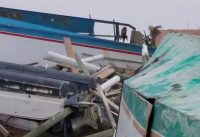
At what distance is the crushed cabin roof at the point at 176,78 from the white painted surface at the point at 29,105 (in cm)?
315

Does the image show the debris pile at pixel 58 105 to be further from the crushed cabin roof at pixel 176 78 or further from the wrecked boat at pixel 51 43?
the crushed cabin roof at pixel 176 78

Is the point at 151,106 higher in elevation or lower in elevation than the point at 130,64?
higher

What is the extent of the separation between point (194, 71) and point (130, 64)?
289 inches

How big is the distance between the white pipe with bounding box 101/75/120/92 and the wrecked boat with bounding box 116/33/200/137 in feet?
13.1

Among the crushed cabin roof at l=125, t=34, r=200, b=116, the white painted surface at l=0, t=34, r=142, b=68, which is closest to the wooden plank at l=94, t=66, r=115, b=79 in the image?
the white painted surface at l=0, t=34, r=142, b=68

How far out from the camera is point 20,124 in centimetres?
723

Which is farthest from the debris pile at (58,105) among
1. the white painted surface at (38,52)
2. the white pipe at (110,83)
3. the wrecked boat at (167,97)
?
the wrecked boat at (167,97)

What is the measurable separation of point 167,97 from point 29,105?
465 cm

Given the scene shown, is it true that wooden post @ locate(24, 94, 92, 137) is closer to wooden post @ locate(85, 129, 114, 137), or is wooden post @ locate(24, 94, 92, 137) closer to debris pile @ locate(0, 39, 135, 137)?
debris pile @ locate(0, 39, 135, 137)

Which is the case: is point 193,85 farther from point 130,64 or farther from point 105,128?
point 130,64

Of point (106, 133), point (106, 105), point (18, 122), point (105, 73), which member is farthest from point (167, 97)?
point (105, 73)

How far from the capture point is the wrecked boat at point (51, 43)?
952 cm

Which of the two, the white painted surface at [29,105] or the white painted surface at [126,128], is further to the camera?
the white painted surface at [29,105]

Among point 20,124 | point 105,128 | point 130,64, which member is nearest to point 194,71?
point 105,128
